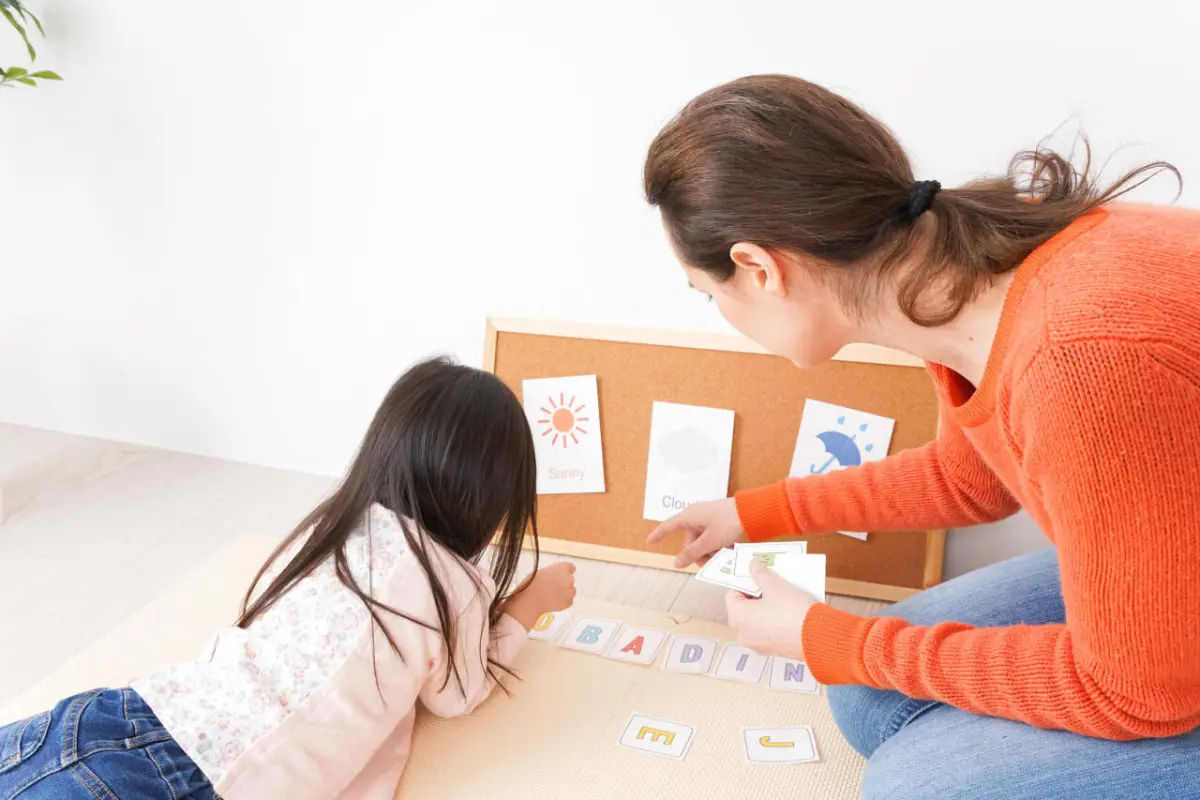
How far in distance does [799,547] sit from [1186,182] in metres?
0.89

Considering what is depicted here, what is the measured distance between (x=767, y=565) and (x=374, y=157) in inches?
48.4

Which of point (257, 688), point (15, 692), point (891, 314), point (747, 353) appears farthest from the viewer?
point (747, 353)

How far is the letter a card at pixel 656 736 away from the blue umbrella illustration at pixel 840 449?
598mm

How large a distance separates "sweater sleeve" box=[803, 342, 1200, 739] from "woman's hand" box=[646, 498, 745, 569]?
604mm

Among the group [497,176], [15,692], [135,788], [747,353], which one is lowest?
[15,692]

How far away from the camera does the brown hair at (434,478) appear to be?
1322 mm

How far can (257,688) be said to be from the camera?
121 centimetres

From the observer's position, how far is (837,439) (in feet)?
6.21

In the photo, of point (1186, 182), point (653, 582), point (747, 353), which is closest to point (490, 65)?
point (747, 353)

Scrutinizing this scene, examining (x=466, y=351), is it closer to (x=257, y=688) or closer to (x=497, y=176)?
(x=497, y=176)

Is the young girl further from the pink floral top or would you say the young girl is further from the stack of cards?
the stack of cards

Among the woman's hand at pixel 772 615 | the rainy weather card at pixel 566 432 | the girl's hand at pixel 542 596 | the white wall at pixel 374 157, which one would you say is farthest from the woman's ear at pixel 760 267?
the rainy weather card at pixel 566 432

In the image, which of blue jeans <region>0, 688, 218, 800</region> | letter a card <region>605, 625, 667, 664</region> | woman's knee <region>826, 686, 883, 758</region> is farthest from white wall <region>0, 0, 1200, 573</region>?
blue jeans <region>0, 688, 218, 800</region>

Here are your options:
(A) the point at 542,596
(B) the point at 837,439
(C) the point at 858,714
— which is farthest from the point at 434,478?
(B) the point at 837,439
